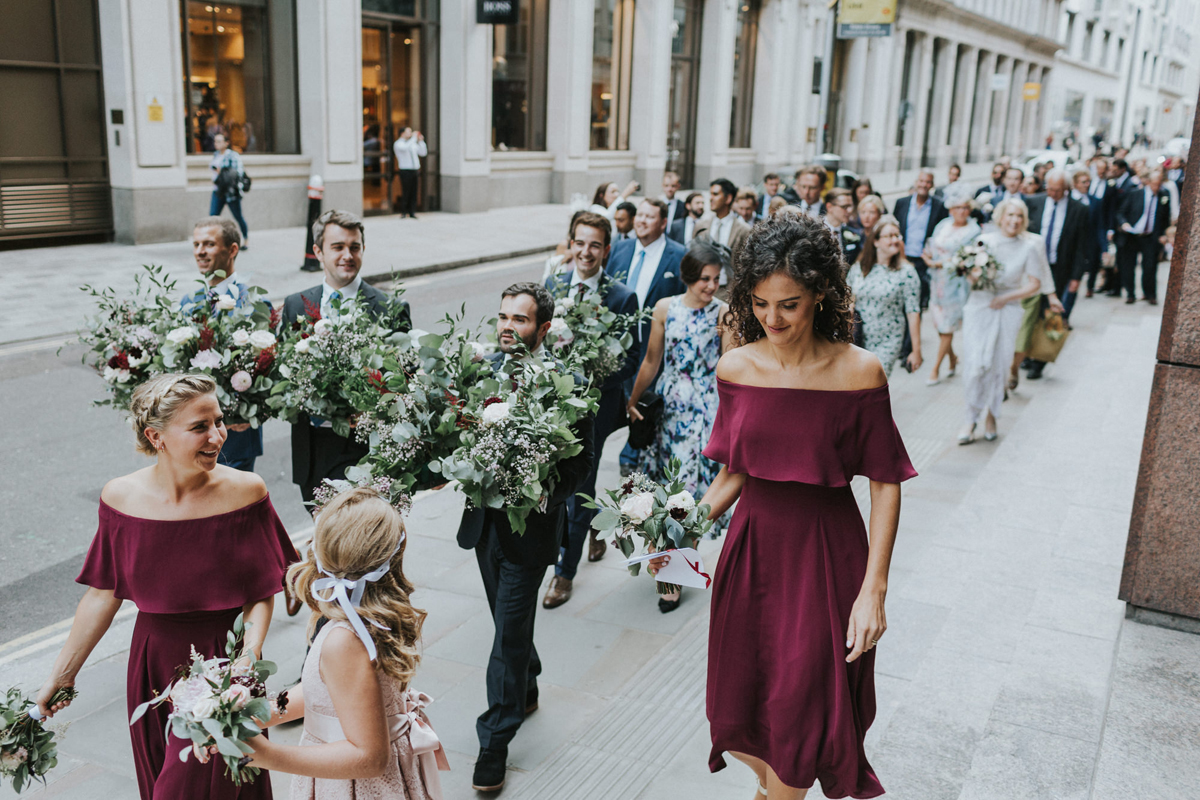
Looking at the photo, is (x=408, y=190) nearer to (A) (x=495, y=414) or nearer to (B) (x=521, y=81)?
(B) (x=521, y=81)

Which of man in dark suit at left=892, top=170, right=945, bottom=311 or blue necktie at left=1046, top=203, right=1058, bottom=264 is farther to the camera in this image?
man in dark suit at left=892, top=170, right=945, bottom=311

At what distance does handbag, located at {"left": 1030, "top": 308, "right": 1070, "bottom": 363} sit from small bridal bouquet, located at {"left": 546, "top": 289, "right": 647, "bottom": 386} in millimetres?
6860

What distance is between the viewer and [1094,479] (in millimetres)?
7758

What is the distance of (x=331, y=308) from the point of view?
509 cm

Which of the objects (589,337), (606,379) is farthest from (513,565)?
(606,379)

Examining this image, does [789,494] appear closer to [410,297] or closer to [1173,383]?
[1173,383]

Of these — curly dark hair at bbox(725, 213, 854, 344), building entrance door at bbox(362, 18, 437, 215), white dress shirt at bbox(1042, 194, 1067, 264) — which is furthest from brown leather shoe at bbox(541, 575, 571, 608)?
building entrance door at bbox(362, 18, 437, 215)

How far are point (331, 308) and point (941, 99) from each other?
162ft

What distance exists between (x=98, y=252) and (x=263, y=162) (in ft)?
A: 12.4

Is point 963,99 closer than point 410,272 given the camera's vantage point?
No

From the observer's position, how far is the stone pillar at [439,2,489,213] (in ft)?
72.9

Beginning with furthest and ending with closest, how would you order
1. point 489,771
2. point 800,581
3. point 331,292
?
point 331,292
point 489,771
point 800,581

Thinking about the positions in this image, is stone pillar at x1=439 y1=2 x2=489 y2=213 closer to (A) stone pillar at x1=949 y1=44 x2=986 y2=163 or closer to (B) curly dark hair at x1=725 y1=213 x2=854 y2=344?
(B) curly dark hair at x1=725 y1=213 x2=854 y2=344

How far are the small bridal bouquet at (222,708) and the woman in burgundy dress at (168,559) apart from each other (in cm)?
71
